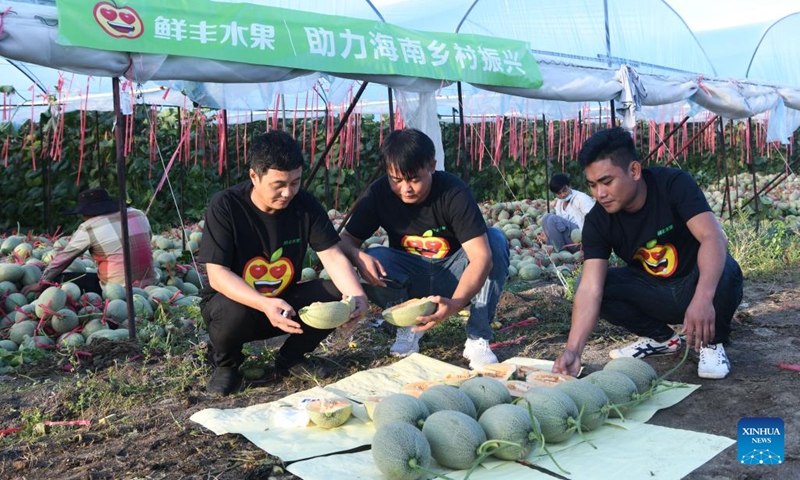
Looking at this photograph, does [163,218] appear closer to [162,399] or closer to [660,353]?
[162,399]

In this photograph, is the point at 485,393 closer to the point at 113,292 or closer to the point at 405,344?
the point at 405,344

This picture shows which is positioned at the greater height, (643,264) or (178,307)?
(643,264)

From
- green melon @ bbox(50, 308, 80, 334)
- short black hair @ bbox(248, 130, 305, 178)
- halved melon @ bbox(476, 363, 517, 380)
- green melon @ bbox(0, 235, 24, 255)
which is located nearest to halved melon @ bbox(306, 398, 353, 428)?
halved melon @ bbox(476, 363, 517, 380)

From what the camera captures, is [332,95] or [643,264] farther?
[332,95]

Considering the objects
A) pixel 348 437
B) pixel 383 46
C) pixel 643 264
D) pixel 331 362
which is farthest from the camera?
pixel 383 46

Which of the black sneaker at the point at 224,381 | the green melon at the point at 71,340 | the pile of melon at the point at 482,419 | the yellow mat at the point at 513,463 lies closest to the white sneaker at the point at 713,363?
the yellow mat at the point at 513,463

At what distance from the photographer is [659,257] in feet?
12.6

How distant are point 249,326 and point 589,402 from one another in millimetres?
1739

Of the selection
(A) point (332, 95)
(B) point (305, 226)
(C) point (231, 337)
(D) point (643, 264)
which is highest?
(A) point (332, 95)

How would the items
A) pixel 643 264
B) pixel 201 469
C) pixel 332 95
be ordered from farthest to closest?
pixel 332 95 → pixel 643 264 → pixel 201 469

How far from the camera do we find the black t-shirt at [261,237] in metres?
3.60

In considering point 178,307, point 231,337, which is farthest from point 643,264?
point 178,307

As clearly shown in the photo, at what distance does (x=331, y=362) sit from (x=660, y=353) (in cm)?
189

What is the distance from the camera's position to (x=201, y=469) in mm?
2691
